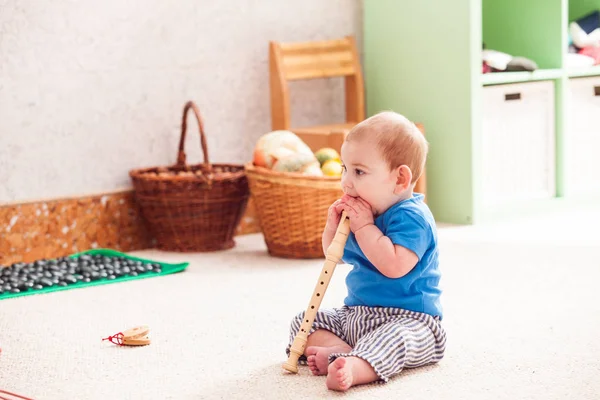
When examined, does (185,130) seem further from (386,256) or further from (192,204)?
(386,256)

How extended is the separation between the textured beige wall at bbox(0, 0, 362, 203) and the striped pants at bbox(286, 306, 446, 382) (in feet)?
4.49

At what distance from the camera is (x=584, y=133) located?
356 cm

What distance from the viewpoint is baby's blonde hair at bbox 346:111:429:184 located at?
1.68 meters

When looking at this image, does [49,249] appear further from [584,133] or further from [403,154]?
[584,133]

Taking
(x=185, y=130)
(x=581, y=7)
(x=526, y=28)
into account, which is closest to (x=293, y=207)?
(x=185, y=130)

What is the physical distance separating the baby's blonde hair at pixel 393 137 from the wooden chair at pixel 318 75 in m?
1.34

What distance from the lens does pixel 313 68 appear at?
3.33 metres

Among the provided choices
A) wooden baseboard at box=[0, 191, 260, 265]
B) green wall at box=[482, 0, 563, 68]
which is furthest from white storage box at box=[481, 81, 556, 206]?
wooden baseboard at box=[0, 191, 260, 265]

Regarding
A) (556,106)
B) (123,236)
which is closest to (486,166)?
(556,106)

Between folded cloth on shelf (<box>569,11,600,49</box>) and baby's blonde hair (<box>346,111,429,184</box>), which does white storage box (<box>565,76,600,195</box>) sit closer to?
folded cloth on shelf (<box>569,11,600,49</box>)

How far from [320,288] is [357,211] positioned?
15cm

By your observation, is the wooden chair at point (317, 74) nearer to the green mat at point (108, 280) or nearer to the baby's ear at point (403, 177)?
the green mat at point (108, 280)

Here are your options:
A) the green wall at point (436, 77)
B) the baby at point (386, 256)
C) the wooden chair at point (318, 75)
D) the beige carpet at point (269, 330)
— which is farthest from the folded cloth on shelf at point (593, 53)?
the baby at point (386, 256)

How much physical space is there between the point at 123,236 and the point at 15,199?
0.37 meters
